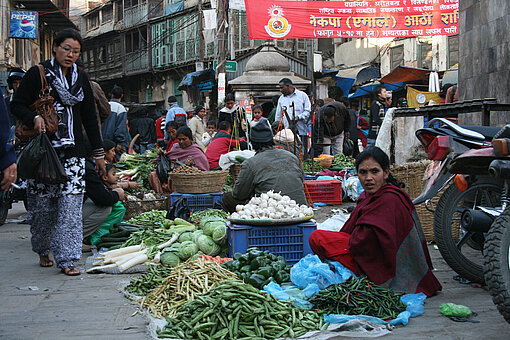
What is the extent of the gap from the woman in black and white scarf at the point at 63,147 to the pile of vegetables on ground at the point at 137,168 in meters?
4.20

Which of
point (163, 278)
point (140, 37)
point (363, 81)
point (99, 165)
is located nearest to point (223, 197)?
Answer: point (99, 165)

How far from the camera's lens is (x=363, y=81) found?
25.9 m

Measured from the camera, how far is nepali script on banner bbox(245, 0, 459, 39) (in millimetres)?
15438

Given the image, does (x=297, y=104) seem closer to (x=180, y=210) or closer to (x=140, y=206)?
(x=140, y=206)

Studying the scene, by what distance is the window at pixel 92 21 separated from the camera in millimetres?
49281

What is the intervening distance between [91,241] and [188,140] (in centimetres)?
259

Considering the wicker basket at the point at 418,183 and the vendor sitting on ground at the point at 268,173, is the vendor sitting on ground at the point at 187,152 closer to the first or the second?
the vendor sitting on ground at the point at 268,173

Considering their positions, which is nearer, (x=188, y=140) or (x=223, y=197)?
(x=223, y=197)

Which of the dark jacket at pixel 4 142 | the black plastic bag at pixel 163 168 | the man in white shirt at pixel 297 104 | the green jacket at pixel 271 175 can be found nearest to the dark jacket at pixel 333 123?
the man in white shirt at pixel 297 104

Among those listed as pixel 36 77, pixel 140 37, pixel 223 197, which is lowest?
pixel 223 197

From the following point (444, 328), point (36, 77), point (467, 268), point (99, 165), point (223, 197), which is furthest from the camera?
point (223, 197)

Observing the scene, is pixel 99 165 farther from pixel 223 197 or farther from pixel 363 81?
pixel 363 81

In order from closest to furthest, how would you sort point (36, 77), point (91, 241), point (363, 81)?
point (36, 77)
point (91, 241)
point (363, 81)

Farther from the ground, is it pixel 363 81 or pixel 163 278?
pixel 363 81
